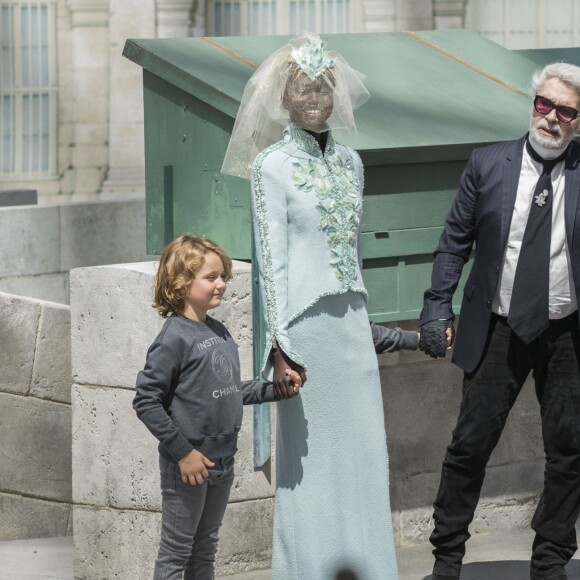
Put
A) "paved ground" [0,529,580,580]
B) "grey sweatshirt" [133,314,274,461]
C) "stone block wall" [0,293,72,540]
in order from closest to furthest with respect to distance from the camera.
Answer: "grey sweatshirt" [133,314,274,461] < "paved ground" [0,529,580,580] < "stone block wall" [0,293,72,540]

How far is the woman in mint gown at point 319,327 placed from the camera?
16.1 ft

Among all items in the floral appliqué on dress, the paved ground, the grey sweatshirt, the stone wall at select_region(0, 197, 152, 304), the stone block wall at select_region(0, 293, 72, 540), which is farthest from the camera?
the stone wall at select_region(0, 197, 152, 304)

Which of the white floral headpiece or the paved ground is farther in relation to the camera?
the paved ground

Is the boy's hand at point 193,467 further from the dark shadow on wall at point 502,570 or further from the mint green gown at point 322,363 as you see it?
the dark shadow on wall at point 502,570

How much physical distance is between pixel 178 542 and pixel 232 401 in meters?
0.45

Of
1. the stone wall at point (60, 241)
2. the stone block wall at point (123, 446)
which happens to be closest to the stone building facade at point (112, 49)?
the stone wall at point (60, 241)

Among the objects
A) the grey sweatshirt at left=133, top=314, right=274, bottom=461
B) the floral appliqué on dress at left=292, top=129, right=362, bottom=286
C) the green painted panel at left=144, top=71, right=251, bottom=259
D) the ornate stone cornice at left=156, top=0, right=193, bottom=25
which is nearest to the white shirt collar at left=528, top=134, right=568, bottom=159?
the floral appliqué on dress at left=292, top=129, right=362, bottom=286

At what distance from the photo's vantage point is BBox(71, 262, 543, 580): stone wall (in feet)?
18.9

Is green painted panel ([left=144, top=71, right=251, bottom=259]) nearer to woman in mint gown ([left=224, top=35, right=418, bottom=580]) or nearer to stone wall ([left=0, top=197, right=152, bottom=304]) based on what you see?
woman in mint gown ([left=224, top=35, right=418, bottom=580])

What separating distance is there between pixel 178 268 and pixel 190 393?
1.17 feet

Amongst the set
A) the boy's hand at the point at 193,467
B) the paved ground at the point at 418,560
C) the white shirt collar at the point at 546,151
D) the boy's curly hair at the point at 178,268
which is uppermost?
the white shirt collar at the point at 546,151

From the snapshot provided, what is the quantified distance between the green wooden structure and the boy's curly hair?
0.83m

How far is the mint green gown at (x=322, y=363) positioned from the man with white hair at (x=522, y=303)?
1.24 ft

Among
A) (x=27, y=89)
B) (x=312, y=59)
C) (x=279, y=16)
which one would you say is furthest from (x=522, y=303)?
(x=27, y=89)
